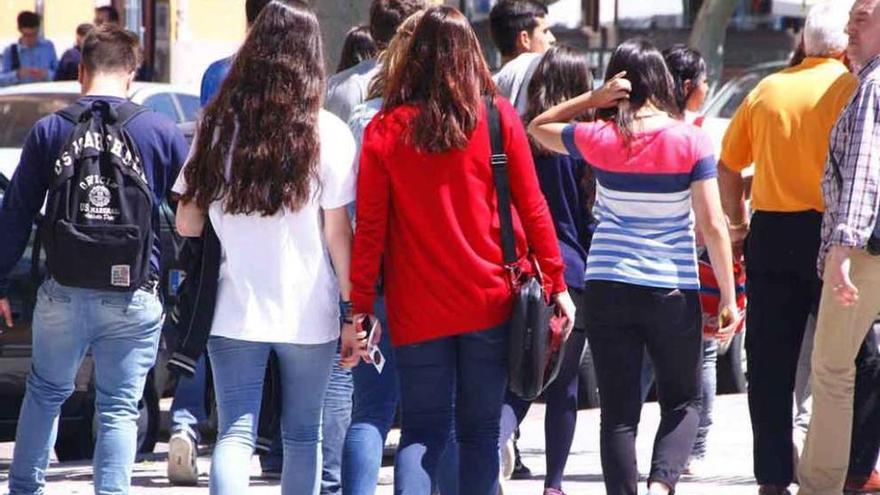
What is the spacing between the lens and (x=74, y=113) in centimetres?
654

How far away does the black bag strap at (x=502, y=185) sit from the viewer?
19.5ft

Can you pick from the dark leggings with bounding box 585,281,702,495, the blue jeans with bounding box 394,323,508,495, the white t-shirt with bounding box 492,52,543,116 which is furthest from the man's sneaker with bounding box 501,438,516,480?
the blue jeans with bounding box 394,323,508,495

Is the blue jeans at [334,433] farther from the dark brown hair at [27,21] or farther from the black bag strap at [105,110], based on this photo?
the dark brown hair at [27,21]

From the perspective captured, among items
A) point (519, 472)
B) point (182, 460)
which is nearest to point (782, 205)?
point (519, 472)

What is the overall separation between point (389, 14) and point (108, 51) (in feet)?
3.92

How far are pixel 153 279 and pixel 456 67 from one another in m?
1.40

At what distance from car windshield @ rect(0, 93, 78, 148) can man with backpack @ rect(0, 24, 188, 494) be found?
6.15 metres

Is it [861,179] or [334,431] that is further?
[334,431]

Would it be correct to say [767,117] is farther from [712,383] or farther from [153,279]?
[153,279]

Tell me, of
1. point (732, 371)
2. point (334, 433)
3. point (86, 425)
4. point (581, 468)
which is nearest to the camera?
point (334, 433)

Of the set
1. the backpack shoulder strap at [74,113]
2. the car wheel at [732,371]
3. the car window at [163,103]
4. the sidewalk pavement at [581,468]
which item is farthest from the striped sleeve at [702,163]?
the car window at [163,103]

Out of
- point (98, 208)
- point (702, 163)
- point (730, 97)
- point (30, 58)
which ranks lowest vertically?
point (30, 58)

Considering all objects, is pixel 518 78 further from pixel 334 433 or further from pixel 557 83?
pixel 334 433

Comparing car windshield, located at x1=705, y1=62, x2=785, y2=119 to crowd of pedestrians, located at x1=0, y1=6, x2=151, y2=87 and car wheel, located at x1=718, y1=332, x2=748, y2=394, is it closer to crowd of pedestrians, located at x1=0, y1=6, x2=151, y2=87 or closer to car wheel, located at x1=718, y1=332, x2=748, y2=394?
car wheel, located at x1=718, y1=332, x2=748, y2=394
